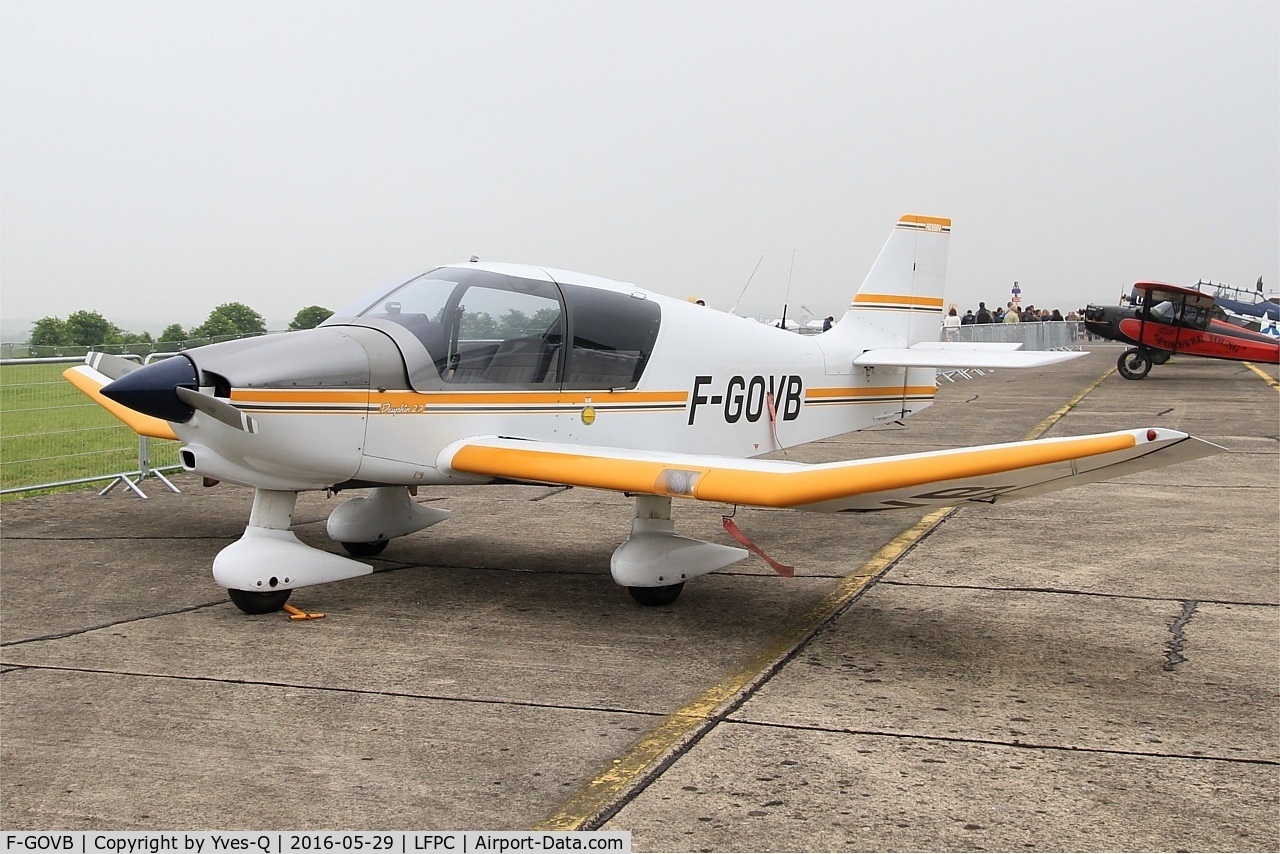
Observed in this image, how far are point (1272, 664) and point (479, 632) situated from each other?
3.61 m

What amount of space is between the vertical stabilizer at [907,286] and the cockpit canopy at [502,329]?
115 inches

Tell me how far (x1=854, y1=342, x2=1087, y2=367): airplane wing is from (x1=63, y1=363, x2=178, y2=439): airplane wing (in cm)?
507

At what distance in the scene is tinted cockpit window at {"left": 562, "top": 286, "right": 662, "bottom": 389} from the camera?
6.88 metres

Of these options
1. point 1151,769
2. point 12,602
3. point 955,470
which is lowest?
point 12,602

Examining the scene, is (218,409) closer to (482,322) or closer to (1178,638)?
(482,322)

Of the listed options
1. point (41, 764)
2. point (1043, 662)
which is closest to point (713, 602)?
point (1043, 662)

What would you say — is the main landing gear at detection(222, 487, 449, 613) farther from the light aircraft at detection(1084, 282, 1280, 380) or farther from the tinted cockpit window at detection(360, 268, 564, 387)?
the light aircraft at detection(1084, 282, 1280, 380)

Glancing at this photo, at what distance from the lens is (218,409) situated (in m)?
5.81

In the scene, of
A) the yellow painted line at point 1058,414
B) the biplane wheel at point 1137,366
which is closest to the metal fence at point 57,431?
the yellow painted line at point 1058,414

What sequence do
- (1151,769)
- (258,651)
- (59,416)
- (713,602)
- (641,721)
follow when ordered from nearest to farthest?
(1151,769) < (641,721) < (258,651) < (713,602) < (59,416)

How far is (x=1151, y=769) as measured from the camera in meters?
3.97

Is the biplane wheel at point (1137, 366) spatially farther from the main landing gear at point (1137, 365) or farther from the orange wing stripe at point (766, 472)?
the orange wing stripe at point (766, 472)

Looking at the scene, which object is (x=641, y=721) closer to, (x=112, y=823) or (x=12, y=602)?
(x=112, y=823)

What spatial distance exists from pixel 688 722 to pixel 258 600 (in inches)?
105
